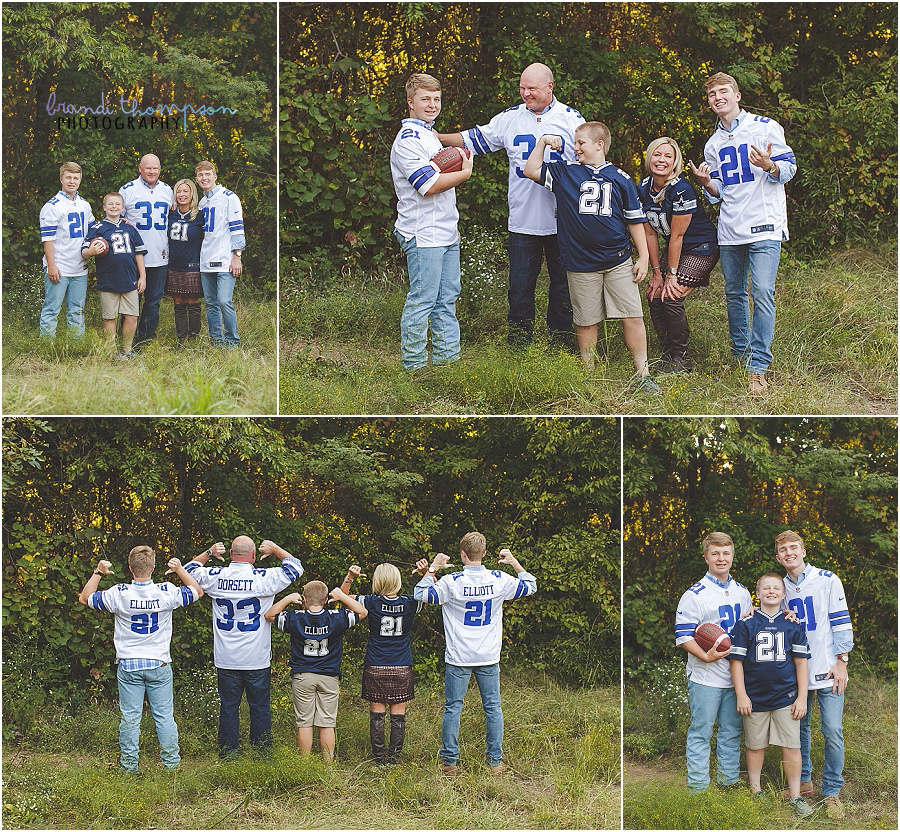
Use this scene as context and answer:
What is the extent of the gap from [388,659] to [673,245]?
317 centimetres

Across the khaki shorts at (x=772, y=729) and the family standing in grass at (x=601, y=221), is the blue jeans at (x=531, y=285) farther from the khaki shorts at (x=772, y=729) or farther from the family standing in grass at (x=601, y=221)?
the khaki shorts at (x=772, y=729)

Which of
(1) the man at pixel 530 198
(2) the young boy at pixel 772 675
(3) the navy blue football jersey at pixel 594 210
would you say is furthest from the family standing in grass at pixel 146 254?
(2) the young boy at pixel 772 675

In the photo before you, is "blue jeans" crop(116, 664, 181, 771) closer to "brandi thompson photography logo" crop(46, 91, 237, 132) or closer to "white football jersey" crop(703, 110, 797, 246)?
"brandi thompson photography logo" crop(46, 91, 237, 132)

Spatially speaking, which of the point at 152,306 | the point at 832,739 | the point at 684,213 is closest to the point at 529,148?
the point at 684,213

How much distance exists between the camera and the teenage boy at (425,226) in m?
6.18

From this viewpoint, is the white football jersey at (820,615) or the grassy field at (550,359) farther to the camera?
the grassy field at (550,359)

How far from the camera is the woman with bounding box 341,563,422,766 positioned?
6195 mm

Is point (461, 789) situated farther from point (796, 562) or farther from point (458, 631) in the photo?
point (796, 562)

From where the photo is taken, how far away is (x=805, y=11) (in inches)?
344

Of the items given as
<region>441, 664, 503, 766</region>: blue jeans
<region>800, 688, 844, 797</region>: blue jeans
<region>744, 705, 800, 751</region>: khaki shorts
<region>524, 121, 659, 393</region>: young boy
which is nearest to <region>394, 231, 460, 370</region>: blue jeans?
<region>524, 121, 659, 393</region>: young boy

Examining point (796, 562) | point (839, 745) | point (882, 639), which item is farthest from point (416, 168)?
point (882, 639)

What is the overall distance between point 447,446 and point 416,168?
2509 millimetres

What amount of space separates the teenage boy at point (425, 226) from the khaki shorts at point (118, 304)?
1.83 m

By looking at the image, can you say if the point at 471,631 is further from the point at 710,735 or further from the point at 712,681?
the point at 710,735
